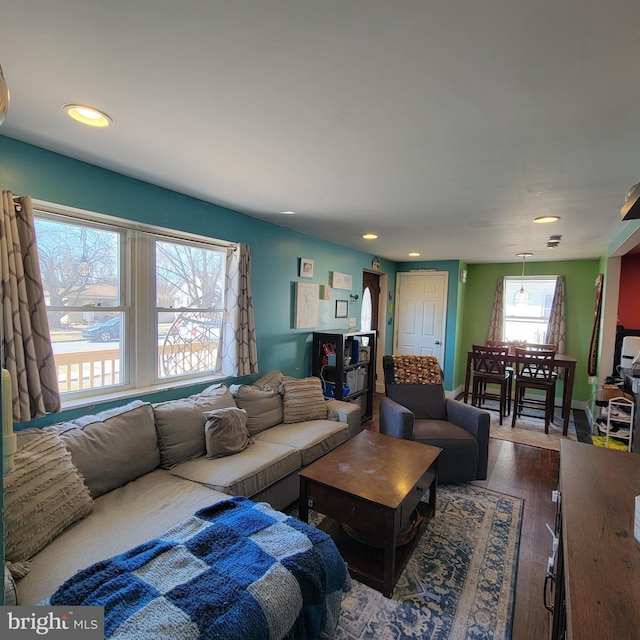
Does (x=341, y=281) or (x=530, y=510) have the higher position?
(x=341, y=281)

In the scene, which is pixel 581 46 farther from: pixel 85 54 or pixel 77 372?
pixel 77 372

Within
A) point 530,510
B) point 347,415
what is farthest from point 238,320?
point 530,510

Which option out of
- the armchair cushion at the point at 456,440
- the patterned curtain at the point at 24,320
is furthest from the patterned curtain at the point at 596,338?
the patterned curtain at the point at 24,320

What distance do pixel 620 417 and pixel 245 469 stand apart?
3.45 m

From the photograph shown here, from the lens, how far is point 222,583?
1.21 meters

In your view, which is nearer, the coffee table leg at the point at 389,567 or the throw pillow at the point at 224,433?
the coffee table leg at the point at 389,567

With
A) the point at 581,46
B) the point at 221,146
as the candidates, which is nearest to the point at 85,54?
the point at 221,146

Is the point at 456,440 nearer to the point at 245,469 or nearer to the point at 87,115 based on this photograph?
the point at 245,469

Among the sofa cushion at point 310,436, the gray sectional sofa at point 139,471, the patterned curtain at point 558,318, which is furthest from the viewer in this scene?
the patterned curtain at point 558,318

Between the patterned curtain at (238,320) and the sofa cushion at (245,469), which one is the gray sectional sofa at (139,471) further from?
the patterned curtain at (238,320)

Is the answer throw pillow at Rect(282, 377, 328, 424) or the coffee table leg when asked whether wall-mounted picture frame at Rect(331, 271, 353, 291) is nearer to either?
throw pillow at Rect(282, 377, 328, 424)

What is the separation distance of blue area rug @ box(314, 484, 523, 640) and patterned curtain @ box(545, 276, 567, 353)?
3771mm

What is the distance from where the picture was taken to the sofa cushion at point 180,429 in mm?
2217

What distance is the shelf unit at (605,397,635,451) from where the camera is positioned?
3.27 metres
